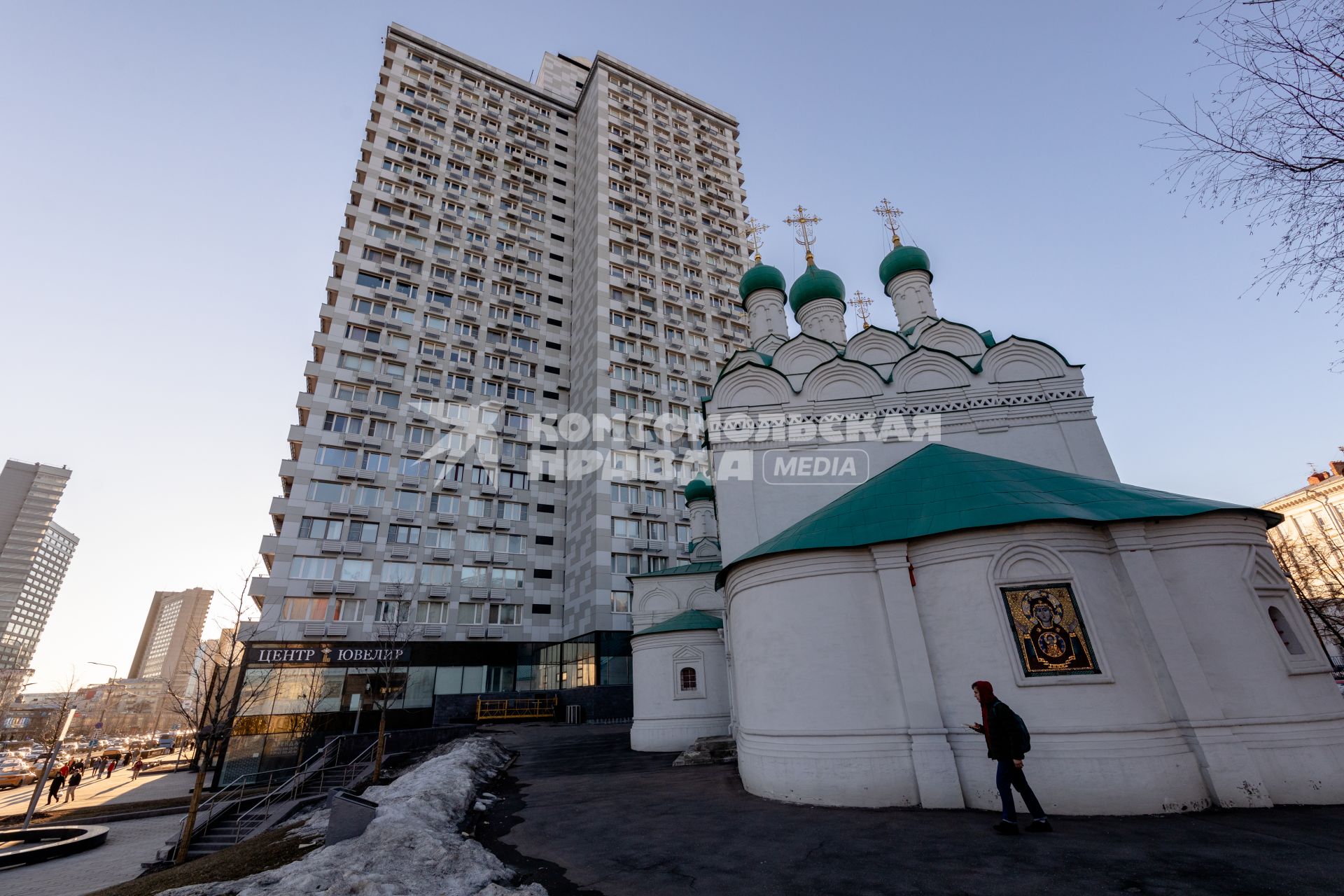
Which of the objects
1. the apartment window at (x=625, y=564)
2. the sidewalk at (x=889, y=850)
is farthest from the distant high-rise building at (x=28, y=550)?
the sidewalk at (x=889, y=850)

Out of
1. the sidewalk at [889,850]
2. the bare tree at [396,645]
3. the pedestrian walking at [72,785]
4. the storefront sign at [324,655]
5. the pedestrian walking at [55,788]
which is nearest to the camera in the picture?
the sidewalk at [889,850]

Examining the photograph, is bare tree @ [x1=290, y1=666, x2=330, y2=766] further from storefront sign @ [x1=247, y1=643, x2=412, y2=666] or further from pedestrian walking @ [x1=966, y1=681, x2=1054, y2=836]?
pedestrian walking @ [x1=966, y1=681, x2=1054, y2=836]

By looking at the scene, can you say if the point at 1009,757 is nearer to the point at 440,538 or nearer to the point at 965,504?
the point at 965,504

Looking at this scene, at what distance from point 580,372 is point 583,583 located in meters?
15.0

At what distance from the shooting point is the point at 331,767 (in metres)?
18.3

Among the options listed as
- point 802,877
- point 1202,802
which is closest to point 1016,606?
point 1202,802

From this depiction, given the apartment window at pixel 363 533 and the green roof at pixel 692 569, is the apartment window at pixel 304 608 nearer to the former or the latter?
the apartment window at pixel 363 533

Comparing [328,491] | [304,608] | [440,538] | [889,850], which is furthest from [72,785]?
[889,850]

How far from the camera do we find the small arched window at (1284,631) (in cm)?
823

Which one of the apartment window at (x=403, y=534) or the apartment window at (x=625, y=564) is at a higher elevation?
the apartment window at (x=403, y=534)

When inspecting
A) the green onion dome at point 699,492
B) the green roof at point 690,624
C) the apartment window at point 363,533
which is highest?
the apartment window at point 363,533

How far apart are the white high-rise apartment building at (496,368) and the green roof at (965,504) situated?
16121 mm

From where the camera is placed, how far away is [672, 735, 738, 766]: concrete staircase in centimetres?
1359

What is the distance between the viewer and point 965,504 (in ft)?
30.2
